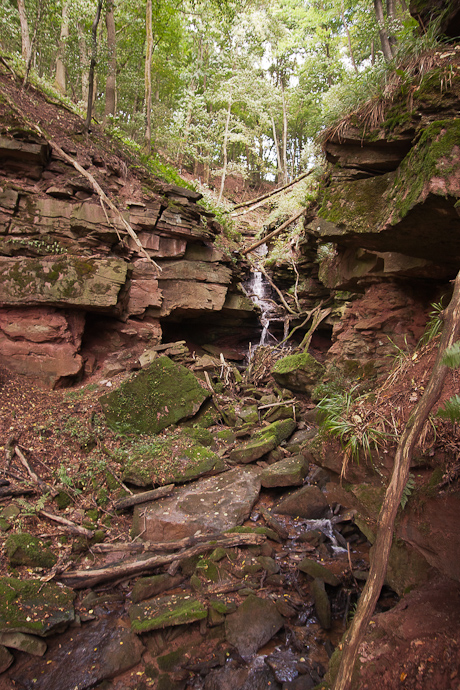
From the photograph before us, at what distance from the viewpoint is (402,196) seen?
4.03 metres

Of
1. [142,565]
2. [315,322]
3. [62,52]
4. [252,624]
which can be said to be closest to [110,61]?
[62,52]

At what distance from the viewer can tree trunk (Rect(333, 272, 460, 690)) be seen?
1.87m

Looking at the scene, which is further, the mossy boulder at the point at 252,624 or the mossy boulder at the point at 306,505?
the mossy boulder at the point at 306,505

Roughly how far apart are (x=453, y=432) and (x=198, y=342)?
11.6 m

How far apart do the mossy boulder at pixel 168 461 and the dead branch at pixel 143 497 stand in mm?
210

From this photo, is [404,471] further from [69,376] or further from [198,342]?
[198,342]

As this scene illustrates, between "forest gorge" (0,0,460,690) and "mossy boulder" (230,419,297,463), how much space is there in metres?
0.08

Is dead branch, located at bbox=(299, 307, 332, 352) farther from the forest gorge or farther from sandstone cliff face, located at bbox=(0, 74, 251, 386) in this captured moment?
sandstone cliff face, located at bbox=(0, 74, 251, 386)

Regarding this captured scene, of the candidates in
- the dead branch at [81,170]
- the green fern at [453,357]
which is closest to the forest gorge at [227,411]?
the green fern at [453,357]

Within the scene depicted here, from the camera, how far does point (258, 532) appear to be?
5.64 metres

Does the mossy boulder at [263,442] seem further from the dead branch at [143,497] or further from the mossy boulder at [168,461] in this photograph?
the dead branch at [143,497]

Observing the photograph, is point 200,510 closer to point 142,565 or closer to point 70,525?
point 142,565

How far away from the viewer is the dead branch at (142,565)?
192 inches

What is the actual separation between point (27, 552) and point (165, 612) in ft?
7.03
